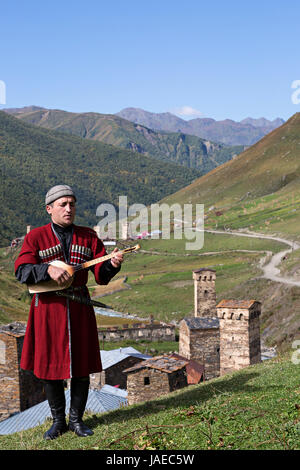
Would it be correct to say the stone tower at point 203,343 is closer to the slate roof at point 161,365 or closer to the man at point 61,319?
the slate roof at point 161,365

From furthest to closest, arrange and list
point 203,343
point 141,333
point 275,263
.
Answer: point 275,263
point 141,333
point 203,343

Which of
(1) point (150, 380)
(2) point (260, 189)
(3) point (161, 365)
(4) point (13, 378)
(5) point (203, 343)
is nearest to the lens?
(4) point (13, 378)

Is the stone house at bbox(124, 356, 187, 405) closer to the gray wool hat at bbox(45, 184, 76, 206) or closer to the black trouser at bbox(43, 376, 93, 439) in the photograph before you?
the black trouser at bbox(43, 376, 93, 439)

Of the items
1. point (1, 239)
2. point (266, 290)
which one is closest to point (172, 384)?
point (266, 290)

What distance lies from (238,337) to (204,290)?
19268mm

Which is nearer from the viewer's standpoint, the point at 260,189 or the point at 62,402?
the point at 62,402

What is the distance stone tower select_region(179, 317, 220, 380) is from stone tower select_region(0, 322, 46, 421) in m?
17.7

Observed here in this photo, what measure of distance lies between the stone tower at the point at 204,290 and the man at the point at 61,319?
31.8 metres

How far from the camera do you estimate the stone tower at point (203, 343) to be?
30.8m

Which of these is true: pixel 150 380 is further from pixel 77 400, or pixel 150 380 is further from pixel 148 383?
pixel 77 400

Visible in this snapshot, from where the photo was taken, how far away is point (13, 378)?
13172 mm

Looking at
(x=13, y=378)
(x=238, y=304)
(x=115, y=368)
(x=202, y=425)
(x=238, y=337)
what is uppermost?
(x=202, y=425)

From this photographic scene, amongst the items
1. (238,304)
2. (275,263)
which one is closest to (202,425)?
(238,304)
